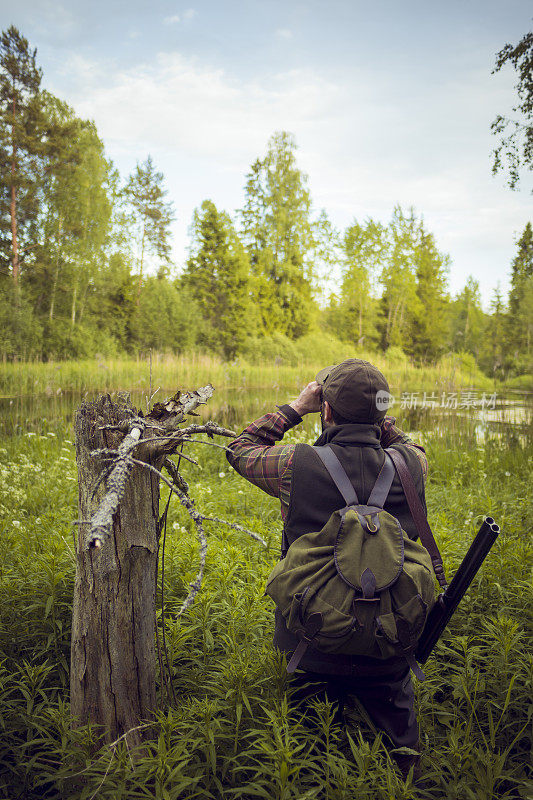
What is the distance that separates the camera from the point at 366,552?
1.55 m

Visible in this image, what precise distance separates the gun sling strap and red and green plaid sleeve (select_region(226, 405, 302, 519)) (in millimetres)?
155

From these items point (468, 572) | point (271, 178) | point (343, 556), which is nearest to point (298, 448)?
point (343, 556)

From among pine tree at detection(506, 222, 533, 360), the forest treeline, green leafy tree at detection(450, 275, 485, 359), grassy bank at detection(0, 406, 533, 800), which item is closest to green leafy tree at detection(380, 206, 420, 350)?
the forest treeline

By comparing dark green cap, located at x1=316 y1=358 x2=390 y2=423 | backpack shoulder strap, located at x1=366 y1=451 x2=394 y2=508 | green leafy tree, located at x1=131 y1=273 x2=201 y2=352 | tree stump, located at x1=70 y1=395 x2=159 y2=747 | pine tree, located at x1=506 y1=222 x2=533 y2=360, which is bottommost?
tree stump, located at x1=70 y1=395 x2=159 y2=747

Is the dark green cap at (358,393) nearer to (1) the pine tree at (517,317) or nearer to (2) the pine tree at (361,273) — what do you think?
(2) the pine tree at (361,273)

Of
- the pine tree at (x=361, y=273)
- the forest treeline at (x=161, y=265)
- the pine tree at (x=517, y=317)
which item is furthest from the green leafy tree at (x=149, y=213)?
the pine tree at (x=517, y=317)

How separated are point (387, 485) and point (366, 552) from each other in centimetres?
26

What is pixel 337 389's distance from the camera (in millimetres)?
1760

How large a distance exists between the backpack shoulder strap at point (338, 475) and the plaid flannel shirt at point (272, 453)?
0.12 meters

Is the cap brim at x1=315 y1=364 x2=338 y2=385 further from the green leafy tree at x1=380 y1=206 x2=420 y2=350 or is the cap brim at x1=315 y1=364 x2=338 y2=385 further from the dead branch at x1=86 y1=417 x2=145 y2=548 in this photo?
the green leafy tree at x1=380 y1=206 x2=420 y2=350

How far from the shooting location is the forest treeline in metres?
20.5

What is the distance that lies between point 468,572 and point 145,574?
1204 mm

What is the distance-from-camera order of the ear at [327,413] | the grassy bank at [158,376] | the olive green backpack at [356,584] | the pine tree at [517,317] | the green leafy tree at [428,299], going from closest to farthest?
the olive green backpack at [356,584] → the ear at [327,413] → the grassy bank at [158,376] → the green leafy tree at [428,299] → the pine tree at [517,317]

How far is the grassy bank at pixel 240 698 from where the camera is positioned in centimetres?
155
